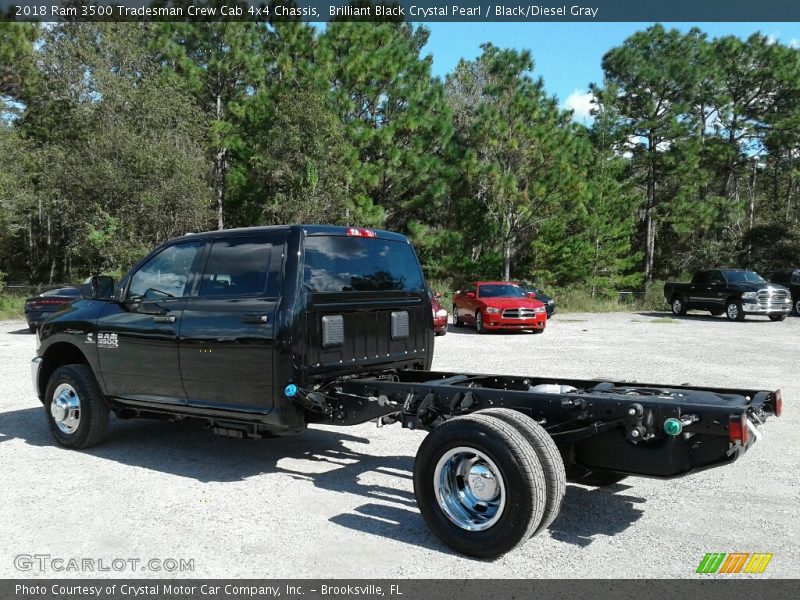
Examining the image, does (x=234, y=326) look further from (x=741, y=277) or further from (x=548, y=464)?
(x=741, y=277)

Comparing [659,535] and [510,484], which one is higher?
[510,484]

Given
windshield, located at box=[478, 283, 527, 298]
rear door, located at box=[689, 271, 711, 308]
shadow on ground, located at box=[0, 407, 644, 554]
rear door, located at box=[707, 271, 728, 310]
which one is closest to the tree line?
rear door, located at box=[689, 271, 711, 308]

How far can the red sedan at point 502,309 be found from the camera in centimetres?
2016

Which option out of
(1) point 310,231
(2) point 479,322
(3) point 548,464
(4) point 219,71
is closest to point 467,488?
(3) point 548,464

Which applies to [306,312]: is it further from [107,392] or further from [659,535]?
[659,535]

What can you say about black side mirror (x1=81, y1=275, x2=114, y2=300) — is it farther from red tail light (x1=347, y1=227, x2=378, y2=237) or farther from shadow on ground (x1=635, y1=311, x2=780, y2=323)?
shadow on ground (x1=635, y1=311, x2=780, y2=323)

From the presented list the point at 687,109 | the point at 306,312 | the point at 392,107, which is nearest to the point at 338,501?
the point at 306,312

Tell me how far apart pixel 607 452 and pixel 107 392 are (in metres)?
4.55

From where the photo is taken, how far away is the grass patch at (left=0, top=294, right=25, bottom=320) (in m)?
25.9

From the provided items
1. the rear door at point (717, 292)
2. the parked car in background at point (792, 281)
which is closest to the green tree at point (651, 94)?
the parked car in background at point (792, 281)

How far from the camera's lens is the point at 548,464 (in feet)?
13.3

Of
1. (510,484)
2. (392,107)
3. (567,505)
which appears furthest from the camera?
(392,107)

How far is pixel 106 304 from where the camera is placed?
256 inches

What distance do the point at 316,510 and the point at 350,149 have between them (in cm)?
2600
